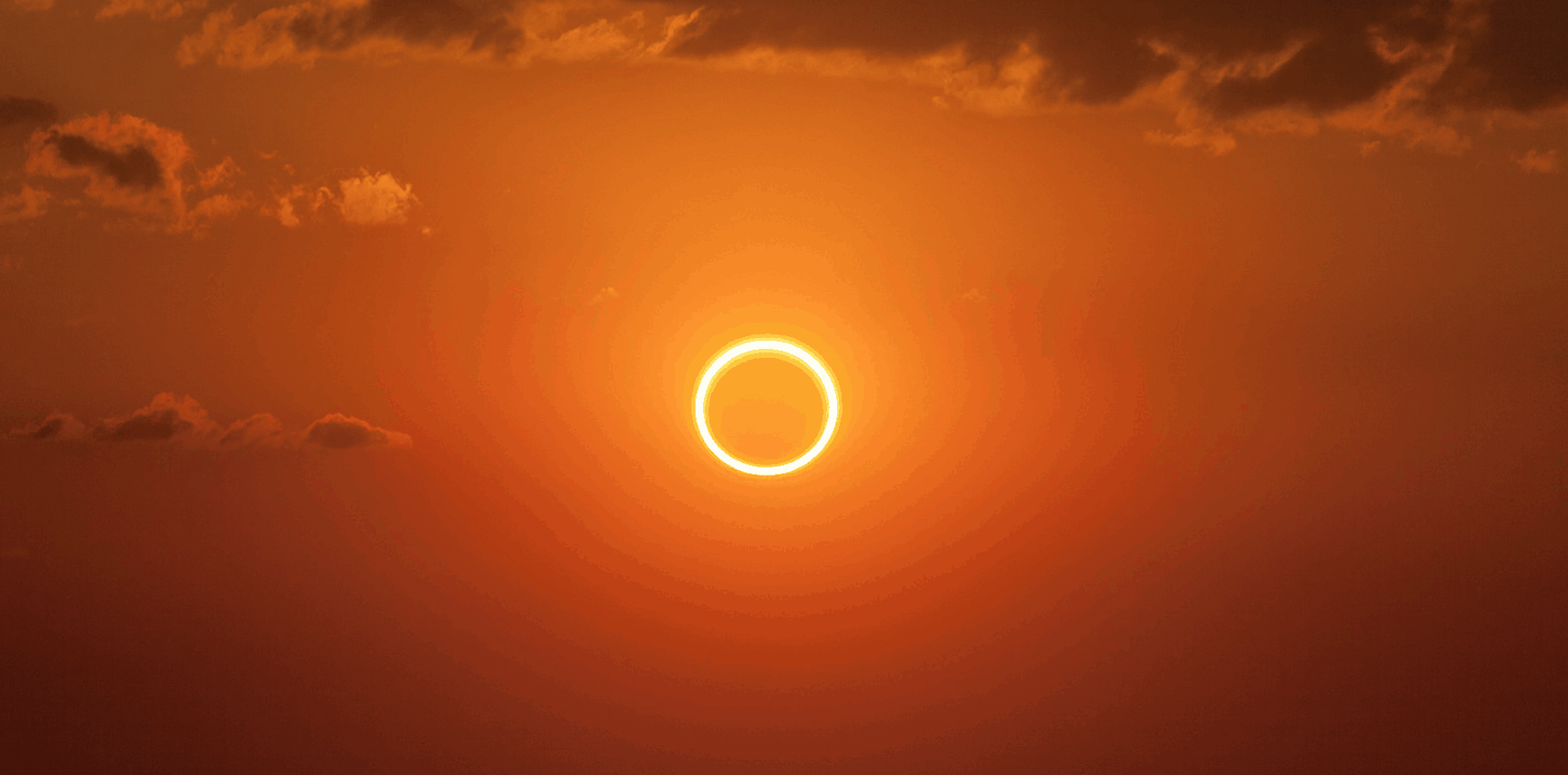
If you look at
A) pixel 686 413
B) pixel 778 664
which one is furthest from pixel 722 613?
pixel 686 413

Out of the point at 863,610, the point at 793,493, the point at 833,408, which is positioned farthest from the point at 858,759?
the point at 833,408

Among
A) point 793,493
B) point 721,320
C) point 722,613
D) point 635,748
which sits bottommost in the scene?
point 635,748

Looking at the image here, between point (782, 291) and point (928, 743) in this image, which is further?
point (928, 743)

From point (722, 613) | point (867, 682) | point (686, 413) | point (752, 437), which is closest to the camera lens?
point (752, 437)

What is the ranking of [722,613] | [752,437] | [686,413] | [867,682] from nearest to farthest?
[752,437], [686,413], [722,613], [867,682]

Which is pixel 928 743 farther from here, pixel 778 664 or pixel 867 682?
pixel 778 664

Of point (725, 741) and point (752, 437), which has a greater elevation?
point (752, 437)
